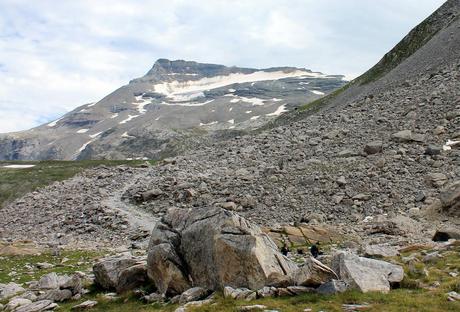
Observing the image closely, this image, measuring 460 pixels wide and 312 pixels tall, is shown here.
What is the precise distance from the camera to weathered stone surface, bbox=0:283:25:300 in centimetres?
2473

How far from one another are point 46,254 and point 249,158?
90.7 ft

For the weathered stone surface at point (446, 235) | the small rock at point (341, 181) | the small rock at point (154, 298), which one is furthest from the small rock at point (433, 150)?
the small rock at point (154, 298)

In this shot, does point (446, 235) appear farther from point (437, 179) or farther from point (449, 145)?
point (449, 145)

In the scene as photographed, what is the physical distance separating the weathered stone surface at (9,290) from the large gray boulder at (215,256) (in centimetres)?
760

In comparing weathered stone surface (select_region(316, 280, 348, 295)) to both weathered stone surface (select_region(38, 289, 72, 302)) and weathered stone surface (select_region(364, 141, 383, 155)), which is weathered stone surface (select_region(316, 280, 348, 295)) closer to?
weathered stone surface (select_region(38, 289, 72, 302))

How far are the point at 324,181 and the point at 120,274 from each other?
1033 inches

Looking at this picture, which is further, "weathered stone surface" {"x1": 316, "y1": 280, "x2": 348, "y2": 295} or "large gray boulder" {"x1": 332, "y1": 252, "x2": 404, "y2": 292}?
"large gray boulder" {"x1": 332, "y1": 252, "x2": 404, "y2": 292}

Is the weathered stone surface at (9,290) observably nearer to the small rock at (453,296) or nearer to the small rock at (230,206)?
the small rock at (453,296)

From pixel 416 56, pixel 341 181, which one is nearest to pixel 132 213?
pixel 341 181

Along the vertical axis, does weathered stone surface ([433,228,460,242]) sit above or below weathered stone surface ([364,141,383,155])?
below

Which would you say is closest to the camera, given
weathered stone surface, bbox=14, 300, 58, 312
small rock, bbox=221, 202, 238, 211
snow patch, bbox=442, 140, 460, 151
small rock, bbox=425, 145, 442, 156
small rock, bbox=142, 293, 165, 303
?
weathered stone surface, bbox=14, 300, 58, 312

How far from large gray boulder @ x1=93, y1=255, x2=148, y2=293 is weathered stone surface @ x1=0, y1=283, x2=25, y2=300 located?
4256 millimetres

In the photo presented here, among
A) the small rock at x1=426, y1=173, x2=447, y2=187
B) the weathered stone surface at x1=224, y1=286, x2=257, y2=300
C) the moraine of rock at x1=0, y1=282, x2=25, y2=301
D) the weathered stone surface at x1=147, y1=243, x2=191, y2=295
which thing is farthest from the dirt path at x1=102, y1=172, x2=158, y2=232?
the small rock at x1=426, y1=173, x2=447, y2=187

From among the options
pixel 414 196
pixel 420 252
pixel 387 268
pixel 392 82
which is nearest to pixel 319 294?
pixel 387 268
